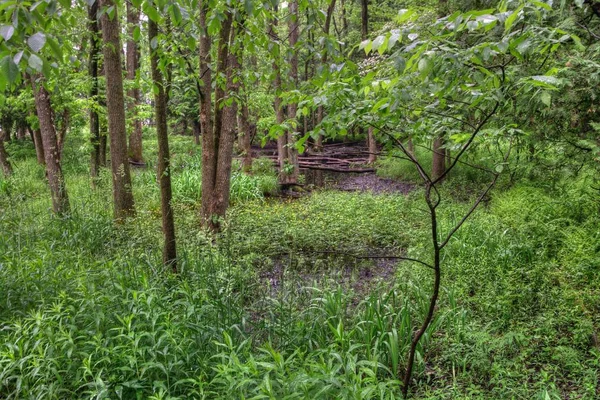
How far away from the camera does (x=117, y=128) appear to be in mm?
6324

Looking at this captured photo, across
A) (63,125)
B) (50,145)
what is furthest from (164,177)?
(63,125)

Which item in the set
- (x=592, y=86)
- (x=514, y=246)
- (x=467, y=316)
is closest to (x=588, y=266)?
(x=514, y=246)

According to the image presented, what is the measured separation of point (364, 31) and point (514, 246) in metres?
11.9

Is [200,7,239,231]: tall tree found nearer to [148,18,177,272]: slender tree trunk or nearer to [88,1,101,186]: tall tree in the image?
[148,18,177,272]: slender tree trunk

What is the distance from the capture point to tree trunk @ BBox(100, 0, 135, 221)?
6039 mm

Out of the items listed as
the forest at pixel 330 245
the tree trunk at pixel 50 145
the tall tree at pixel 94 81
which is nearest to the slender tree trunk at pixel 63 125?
the tall tree at pixel 94 81

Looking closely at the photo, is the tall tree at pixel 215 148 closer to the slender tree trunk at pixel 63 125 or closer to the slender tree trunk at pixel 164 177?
the slender tree trunk at pixel 164 177

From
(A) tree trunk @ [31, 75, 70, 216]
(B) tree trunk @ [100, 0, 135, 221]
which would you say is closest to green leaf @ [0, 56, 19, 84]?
(B) tree trunk @ [100, 0, 135, 221]

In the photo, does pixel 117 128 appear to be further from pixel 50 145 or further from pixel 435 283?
pixel 435 283

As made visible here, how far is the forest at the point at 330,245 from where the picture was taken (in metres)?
A: 2.22

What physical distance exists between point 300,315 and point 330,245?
2655 millimetres

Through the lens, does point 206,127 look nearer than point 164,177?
No

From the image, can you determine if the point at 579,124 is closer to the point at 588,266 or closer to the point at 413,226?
the point at 588,266

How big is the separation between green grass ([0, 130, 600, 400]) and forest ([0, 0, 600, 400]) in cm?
3
